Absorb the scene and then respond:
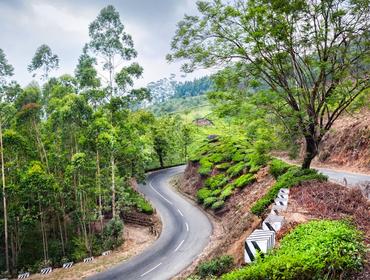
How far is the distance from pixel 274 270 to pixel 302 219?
15.5 ft

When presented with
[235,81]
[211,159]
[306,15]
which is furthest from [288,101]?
[211,159]

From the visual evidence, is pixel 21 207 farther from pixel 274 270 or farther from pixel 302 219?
pixel 274 270

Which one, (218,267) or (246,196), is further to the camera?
(246,196)

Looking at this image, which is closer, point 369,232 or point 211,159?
point 369,232

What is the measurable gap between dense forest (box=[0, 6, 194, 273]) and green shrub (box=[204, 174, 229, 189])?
8713mm

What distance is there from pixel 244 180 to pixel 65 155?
597 inches

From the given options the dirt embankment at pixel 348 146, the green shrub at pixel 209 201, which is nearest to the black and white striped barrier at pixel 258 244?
the dirt embankment at pixel 348 146

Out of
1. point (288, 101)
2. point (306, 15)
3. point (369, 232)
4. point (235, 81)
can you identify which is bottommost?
point (369, 232)

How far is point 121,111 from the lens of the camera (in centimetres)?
2688

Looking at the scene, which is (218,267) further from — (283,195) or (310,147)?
(310,147)

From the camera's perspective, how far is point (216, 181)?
113 ft

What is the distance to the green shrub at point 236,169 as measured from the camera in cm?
3274

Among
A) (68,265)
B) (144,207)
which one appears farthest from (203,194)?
(68,265)

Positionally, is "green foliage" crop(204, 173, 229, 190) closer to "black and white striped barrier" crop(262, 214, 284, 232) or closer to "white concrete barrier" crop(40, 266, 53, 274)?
"white concrete barrier" crop(40, 266, 53, 274)
